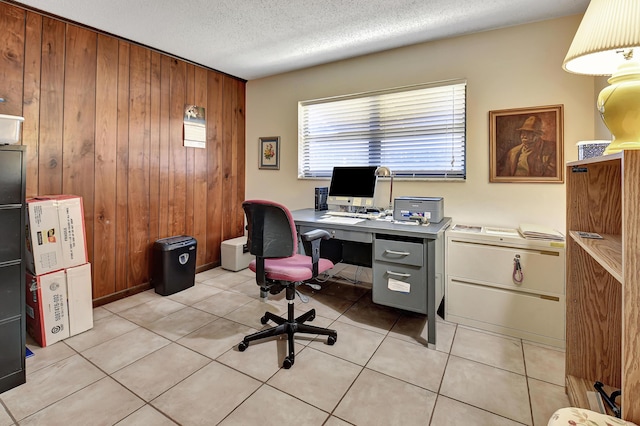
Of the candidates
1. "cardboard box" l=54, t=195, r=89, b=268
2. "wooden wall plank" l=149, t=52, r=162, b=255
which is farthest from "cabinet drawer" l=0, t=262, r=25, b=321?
"wooden wall plank" l=149, t=52, r=162, b=255

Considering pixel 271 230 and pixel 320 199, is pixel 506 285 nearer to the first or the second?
pixel 271 230

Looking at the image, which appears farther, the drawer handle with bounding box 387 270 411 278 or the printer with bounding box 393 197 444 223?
the printer with bounding box 393 197 444 223

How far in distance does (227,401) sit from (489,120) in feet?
9.34

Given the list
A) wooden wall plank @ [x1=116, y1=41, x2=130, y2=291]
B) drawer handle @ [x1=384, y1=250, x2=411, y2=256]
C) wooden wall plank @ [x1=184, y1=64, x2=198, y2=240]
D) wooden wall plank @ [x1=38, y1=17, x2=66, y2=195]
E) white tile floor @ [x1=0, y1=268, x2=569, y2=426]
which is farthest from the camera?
wooden wall plank @ [x1=184, y1=64, x2=198, y2=240]

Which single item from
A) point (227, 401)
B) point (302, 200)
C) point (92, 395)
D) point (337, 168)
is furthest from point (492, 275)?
point (92, 395)

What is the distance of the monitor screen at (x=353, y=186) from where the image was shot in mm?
2834

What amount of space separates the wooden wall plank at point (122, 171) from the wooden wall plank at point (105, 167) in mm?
35

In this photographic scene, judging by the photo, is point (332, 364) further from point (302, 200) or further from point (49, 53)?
point (49, 53)

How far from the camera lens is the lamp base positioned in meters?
1.10

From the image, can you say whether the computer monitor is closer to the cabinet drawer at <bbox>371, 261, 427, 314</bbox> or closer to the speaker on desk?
the speaker on desk

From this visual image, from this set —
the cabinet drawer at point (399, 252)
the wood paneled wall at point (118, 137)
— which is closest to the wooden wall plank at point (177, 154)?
the wood paneled wall at point (118, 137)

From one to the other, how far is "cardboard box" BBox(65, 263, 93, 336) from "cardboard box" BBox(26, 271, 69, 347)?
0.10 ft

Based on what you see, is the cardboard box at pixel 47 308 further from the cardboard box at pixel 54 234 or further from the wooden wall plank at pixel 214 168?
the wooden wall plank at pixel 214 168

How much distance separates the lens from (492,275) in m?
2.26
